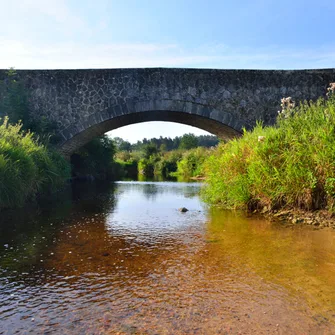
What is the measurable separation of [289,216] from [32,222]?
13.4ft

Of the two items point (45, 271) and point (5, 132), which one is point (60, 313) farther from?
point (5, 132)

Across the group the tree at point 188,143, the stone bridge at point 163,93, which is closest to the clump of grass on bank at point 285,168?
the stone bridge at point 163,93

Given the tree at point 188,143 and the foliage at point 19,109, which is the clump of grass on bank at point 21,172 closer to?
the foliage at point 19,109

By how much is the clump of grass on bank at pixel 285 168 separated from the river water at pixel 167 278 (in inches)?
27.1

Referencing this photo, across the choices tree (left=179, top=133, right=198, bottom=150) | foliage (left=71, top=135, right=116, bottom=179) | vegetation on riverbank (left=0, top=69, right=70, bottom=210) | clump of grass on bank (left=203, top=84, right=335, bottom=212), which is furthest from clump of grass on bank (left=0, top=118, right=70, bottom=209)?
tree (left=179, top=133, right=198, bottom=150)

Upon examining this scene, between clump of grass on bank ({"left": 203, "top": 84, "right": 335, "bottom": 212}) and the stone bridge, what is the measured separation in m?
5.32

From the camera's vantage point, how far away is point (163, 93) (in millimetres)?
12312

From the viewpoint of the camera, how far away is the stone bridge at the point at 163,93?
12.3 m

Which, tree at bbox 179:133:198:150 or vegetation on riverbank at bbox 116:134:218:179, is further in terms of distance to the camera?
tree at bbox 179:133:198:150

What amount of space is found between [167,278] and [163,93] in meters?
9.92

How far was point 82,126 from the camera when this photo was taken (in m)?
12.5

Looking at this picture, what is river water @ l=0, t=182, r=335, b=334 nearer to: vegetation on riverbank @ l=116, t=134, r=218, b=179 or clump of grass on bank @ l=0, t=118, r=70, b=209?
clump of grass on bank @ l=0, t=118, r=70, b=209

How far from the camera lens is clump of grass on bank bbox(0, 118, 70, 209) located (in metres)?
6.48

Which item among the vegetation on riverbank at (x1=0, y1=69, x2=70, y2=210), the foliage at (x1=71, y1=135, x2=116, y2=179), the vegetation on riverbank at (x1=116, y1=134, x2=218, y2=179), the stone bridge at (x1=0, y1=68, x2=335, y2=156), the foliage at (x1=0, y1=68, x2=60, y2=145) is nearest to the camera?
the vegetation on riverbank at (x1=0, y1=69, x2=70, y2=210)
